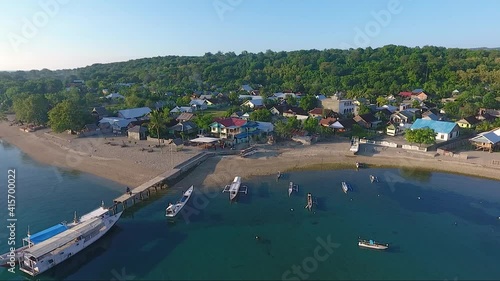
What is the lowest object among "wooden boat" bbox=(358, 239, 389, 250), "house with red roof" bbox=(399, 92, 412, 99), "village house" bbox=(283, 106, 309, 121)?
"wooden boat" bbox=(358, 239, 389, 250)

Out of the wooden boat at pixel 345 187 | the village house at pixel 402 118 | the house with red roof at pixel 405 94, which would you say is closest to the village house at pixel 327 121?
the village house at pixel 402 118

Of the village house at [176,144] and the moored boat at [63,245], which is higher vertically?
the village house at [176,144]

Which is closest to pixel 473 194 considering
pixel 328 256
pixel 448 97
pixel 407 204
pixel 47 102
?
pixel 407 204

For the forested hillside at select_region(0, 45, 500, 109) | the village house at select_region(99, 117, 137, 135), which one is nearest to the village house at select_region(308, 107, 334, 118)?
the forested hillside at select_region(0, 45, 500, 109)

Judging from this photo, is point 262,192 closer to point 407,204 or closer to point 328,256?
point 328,256

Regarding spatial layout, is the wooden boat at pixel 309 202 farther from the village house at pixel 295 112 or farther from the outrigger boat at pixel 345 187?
the village house at pixel 295 112

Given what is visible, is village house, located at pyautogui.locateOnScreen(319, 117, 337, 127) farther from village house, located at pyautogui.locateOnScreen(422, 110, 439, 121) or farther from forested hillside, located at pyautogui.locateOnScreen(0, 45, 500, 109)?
forested hillside, located at pyautogui.locateOnScreen(0, 45, 500, 109)
